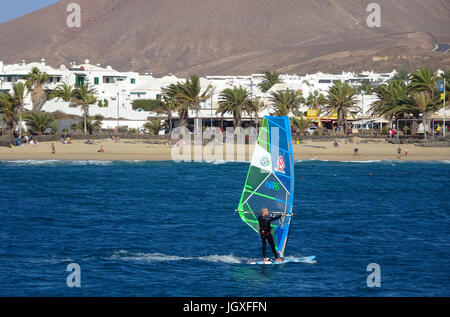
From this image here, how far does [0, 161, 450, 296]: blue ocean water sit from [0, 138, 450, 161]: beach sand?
9461mm

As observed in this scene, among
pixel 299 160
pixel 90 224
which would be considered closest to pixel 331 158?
pixel 299 160

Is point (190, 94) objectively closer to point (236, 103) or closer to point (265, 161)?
point (236, 103)

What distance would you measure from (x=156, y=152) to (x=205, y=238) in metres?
34.2

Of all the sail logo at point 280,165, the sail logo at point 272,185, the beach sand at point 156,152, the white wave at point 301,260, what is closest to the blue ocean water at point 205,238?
the white wave at point 301,260

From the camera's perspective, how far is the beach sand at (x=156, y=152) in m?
58.4

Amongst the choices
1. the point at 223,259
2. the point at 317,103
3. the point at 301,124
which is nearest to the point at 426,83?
the point at 301,124

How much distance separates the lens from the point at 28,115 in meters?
67.7

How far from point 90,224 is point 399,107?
44202 millimetres

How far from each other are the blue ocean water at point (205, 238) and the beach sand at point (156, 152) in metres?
9.46

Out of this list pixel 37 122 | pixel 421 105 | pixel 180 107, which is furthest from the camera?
pixel 180 107

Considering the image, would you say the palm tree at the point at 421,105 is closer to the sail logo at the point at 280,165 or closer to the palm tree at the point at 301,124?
the palm tree at the point at 301,124

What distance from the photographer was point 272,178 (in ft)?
72.6

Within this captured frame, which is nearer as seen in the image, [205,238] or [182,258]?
[182,258]

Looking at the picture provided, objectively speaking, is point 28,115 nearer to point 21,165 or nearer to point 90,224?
point 21,165
